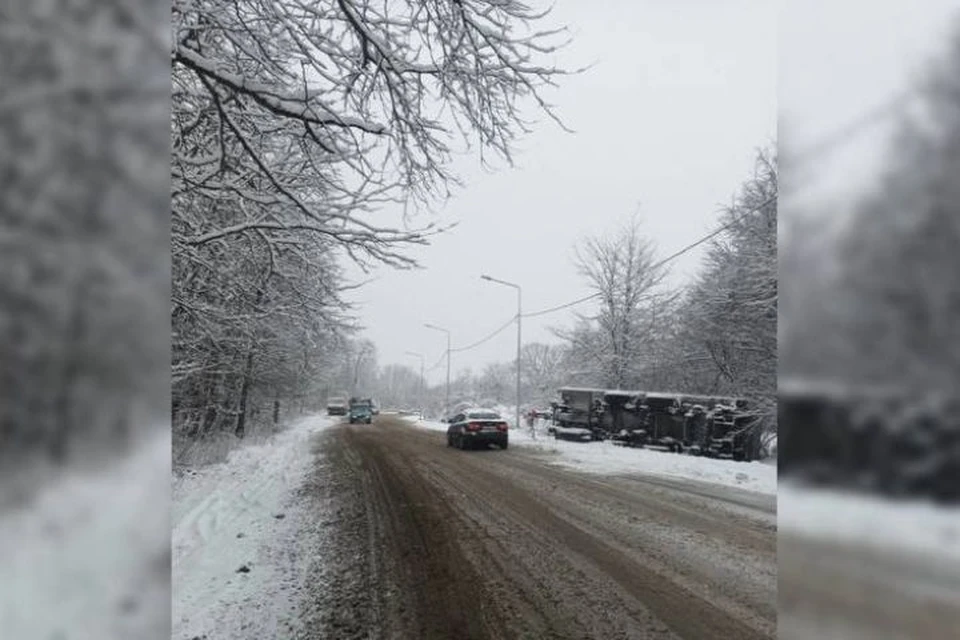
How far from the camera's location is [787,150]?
1.44 meters

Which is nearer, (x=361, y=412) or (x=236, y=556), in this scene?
(x=236, y=556)

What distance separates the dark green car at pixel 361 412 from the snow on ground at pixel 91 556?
4052cm

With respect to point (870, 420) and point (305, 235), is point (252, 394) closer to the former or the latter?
point (305, 235)

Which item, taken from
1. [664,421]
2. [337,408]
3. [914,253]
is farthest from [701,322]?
[337,408]

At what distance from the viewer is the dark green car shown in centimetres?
4103

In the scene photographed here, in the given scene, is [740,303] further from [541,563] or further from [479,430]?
[541,563]

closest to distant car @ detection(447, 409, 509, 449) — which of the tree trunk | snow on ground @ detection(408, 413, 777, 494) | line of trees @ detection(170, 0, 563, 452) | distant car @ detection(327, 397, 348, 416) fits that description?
snow on ground @ detection(408, 413, 777, 494)

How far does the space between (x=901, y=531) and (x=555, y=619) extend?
3.81 metres

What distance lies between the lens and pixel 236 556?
6445mm

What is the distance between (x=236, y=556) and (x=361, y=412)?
35235mm

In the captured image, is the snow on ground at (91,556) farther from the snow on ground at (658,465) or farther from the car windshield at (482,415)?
the car windshield at (482,415)

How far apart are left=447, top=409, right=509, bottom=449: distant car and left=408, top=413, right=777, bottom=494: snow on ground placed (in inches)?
49.5

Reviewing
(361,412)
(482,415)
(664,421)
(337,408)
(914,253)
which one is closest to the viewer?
(914,253)

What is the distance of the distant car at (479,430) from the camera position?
1984 centimetres
